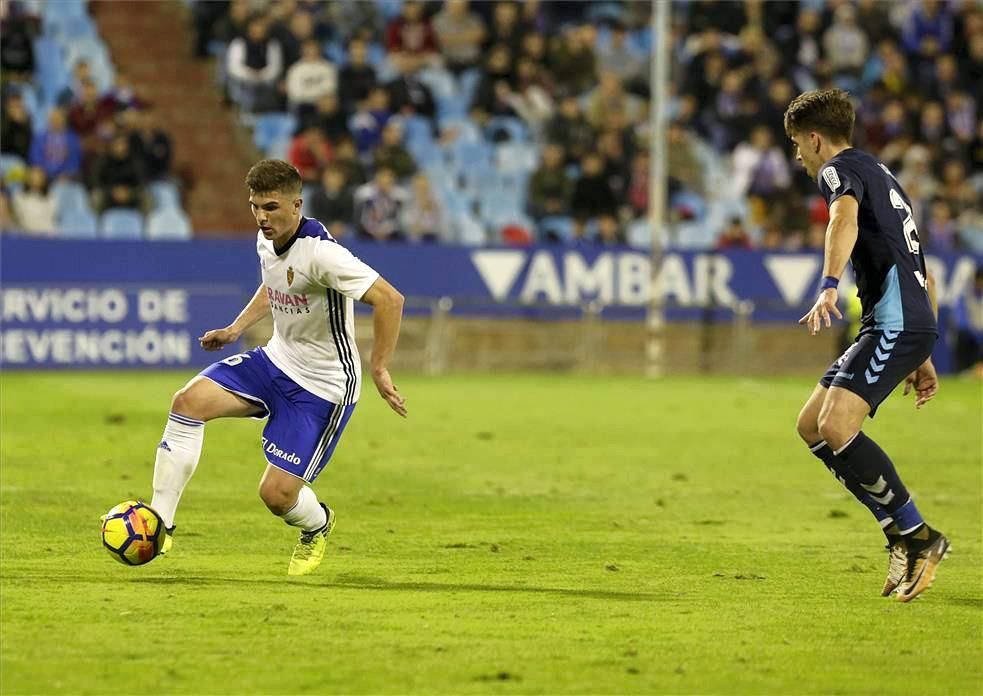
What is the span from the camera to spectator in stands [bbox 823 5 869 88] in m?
29.3

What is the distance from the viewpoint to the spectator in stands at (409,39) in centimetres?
2684

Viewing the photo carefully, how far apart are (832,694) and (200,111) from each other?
2226cm

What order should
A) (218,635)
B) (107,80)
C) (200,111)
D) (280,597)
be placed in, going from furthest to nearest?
(200,111) < (107,80) < (280,597) < (218,635)

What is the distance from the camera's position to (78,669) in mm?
6129

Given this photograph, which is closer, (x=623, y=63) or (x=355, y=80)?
(x=355, y=80)

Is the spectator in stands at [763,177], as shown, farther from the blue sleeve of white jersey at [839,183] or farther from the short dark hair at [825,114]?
the blue sleeve of white jersey at [839,183]

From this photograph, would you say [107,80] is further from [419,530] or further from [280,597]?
[280,597]

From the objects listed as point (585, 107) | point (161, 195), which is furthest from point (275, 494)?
point (585, 107)

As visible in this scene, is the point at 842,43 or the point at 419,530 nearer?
the point at 419,530

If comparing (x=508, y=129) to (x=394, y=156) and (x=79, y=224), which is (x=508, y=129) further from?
(x=79, y=224)

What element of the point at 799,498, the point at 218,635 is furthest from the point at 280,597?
the point at 799,498

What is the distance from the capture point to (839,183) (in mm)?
7875

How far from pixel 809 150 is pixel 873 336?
905 millimetres

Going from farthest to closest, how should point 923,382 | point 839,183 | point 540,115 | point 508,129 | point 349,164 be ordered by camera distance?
point 540,115
point 508,129
point 349,164
point 923,382
point 839,183
